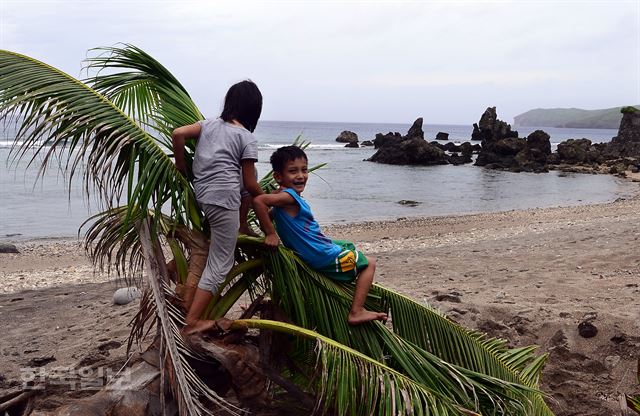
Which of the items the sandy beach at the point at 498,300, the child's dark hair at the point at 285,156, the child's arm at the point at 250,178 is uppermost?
the child's dark hair at the point at 285,156

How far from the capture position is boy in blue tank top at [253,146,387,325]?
389 cm

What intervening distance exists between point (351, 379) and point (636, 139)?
197 ft

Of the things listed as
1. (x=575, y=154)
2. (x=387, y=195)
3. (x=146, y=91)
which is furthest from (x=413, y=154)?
(x=146, y=91)

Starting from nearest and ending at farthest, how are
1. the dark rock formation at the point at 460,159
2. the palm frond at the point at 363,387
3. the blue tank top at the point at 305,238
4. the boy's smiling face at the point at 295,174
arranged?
1. the palm frond at the point at 363,387
2. the blue tank top at the point at 305,238
3. the boy's smiling face at the point at 295,174
4. the dark rock formation at the point at 460,159

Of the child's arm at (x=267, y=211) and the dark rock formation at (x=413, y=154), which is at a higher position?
the child's arm at (x=267, y=211)

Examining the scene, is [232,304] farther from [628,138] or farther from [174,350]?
[628,138]

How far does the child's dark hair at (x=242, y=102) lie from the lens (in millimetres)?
3879

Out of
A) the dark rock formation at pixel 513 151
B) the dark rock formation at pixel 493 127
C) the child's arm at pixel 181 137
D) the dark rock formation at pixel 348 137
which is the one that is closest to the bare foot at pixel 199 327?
the child's arm at pixel 181 137

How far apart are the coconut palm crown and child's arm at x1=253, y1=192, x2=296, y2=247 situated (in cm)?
10

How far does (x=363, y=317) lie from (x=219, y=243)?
0.98 m

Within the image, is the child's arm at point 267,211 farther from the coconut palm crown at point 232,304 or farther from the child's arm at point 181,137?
the child's arm at point 181,137

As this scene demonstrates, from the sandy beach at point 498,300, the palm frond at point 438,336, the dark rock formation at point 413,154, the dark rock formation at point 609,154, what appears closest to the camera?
the palm frond at point 438,336

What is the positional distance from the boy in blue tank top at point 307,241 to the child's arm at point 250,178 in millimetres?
85

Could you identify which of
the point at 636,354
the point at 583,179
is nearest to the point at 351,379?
the point at 636,354
